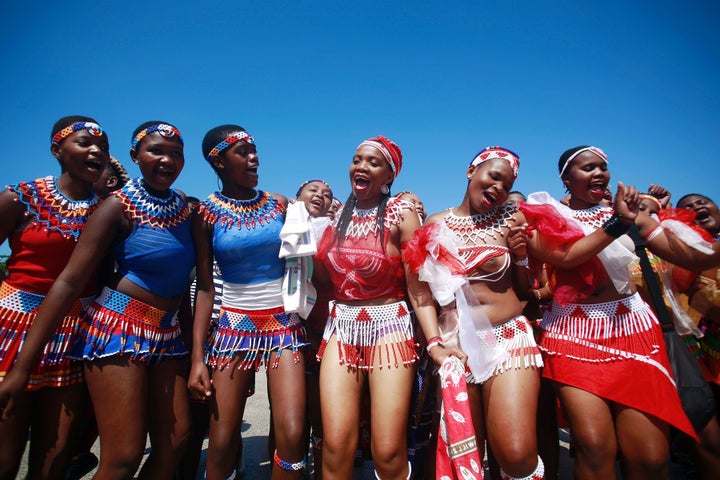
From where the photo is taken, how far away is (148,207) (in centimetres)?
271

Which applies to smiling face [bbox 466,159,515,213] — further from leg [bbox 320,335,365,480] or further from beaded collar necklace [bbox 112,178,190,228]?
beaded collar necklace [bbox 112,178,190,228]

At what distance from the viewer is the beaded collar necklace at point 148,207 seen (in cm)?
265

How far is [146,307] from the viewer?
2652mm

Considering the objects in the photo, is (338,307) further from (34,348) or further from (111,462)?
(34,348)

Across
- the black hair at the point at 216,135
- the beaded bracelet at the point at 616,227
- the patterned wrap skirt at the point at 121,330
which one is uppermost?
the black hair at the point at 216,135

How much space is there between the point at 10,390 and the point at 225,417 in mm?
1200

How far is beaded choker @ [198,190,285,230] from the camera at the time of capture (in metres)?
2.98

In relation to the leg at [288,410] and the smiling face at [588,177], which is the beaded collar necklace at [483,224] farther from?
the leg at [288,410]

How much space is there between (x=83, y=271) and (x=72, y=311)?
418mm

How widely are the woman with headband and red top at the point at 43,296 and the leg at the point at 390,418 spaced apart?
1919 mm

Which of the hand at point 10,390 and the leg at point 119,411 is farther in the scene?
the leg at point 119,411

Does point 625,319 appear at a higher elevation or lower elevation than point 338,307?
lower

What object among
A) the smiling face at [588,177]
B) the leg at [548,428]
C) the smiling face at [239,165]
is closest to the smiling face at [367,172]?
the smiling face at [239,165]

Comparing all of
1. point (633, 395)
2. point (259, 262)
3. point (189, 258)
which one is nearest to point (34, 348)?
point (189, 258)
